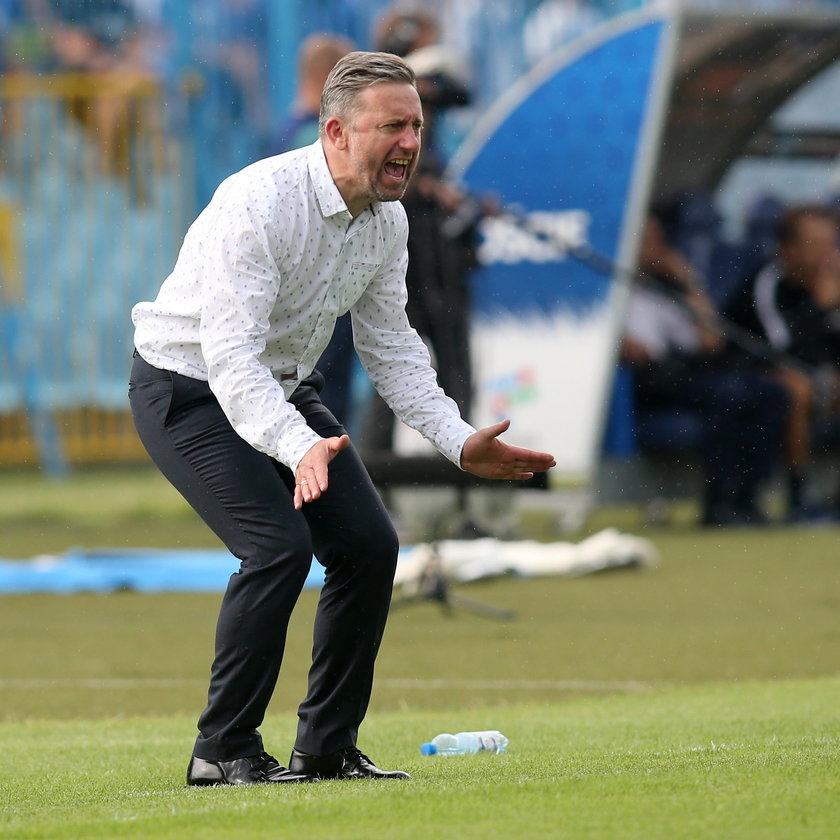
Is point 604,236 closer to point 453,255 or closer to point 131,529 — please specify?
point 453,255

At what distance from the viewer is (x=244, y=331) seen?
357 centimetres

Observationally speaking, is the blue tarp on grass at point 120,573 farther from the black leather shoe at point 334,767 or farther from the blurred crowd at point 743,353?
the black leather shoe at point 334,767

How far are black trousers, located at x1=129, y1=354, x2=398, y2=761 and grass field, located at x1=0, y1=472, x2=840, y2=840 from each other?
22cm

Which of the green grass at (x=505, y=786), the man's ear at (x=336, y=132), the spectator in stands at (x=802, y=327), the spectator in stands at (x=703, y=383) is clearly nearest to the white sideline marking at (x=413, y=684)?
the green grass at (x=505, y=786)

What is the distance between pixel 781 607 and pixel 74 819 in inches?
208

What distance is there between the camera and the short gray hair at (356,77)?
12.0 ft

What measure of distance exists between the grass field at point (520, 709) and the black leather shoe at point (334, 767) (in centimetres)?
13

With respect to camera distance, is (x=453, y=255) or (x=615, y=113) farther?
(x=615, y=113)

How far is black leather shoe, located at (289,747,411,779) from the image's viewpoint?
3.83 metres

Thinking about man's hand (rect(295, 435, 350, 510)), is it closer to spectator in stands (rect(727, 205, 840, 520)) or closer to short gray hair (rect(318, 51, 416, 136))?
short gray hair (rect(318, 51, 416, 136))

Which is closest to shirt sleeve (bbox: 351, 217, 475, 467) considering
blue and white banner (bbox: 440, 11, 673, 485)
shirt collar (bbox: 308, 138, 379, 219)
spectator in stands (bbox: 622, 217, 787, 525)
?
shirt collar (bbox: 308, 138, 379, 219)

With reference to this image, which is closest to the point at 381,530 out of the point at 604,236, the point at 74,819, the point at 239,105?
the point at 74,819

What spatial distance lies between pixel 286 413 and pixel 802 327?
9.42 m

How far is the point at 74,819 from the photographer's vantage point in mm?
3299
